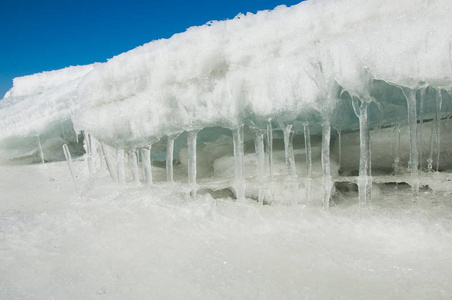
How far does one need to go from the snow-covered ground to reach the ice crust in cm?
48

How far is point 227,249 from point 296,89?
0.87m

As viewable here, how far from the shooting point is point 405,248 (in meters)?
1.33

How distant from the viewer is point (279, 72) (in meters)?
1.75

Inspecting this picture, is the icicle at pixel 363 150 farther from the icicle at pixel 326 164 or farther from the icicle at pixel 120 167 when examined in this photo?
the icicle at pixel 120 167

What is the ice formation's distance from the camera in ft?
4.89

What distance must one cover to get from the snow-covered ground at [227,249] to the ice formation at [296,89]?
17 centimetres

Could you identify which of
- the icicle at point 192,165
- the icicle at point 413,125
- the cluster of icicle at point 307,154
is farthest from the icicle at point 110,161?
the icicle at point 413,125

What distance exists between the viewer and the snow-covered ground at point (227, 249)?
3.61 feet

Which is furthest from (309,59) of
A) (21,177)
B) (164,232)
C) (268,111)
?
(21,177)

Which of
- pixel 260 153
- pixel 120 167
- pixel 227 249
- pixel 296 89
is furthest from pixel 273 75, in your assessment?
pixel 120 167

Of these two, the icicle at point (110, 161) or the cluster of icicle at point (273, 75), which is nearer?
the cluster of icicle at point (273, 75)

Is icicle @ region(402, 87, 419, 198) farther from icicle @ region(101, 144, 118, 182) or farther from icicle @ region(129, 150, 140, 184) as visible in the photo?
icicle @ region(101, 144, 118, 182)

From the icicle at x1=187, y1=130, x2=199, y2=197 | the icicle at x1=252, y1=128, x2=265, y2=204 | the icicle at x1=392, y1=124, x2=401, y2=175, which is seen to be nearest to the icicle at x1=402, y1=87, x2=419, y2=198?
the icicle at x1=392, y1=124, x2=401, y2=175

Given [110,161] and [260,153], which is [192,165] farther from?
[110,161]
